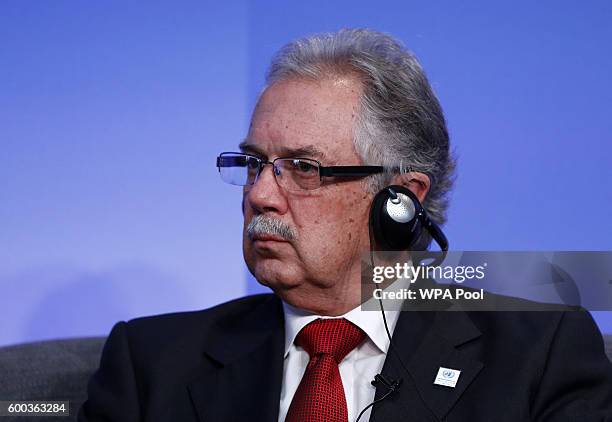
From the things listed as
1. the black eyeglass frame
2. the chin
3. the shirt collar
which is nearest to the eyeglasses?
the black eyeglass frame

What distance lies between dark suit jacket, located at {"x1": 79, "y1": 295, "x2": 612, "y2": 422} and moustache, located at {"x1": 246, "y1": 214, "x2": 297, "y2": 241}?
28 cm

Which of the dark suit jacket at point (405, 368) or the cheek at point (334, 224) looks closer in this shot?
the dark suit jacket at point (405, 368)

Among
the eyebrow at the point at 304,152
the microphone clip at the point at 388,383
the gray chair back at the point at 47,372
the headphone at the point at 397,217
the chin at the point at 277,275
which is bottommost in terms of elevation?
the gray chair back at the point at 47,372

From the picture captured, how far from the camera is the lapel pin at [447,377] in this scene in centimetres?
180

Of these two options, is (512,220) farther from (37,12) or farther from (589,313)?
(37,12)

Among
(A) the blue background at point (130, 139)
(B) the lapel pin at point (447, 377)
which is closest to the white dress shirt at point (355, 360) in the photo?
(B) the lapel pin at point (447, 377)

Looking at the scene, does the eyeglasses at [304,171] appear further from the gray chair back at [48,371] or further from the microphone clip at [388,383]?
the gray chair back at [48,371]

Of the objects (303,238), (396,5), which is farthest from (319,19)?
(303,238)

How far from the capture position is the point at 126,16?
2.72m

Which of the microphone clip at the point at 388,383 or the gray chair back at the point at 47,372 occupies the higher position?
the microphone clip at the point at 388,383

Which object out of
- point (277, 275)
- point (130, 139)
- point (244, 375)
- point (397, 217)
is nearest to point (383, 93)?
point (397, 217)

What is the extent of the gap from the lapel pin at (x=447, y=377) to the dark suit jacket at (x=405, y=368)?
10 mm

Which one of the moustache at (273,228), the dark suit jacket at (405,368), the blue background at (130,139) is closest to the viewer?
the dark suit jacket at (405,368)

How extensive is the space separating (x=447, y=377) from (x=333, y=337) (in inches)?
10.4
